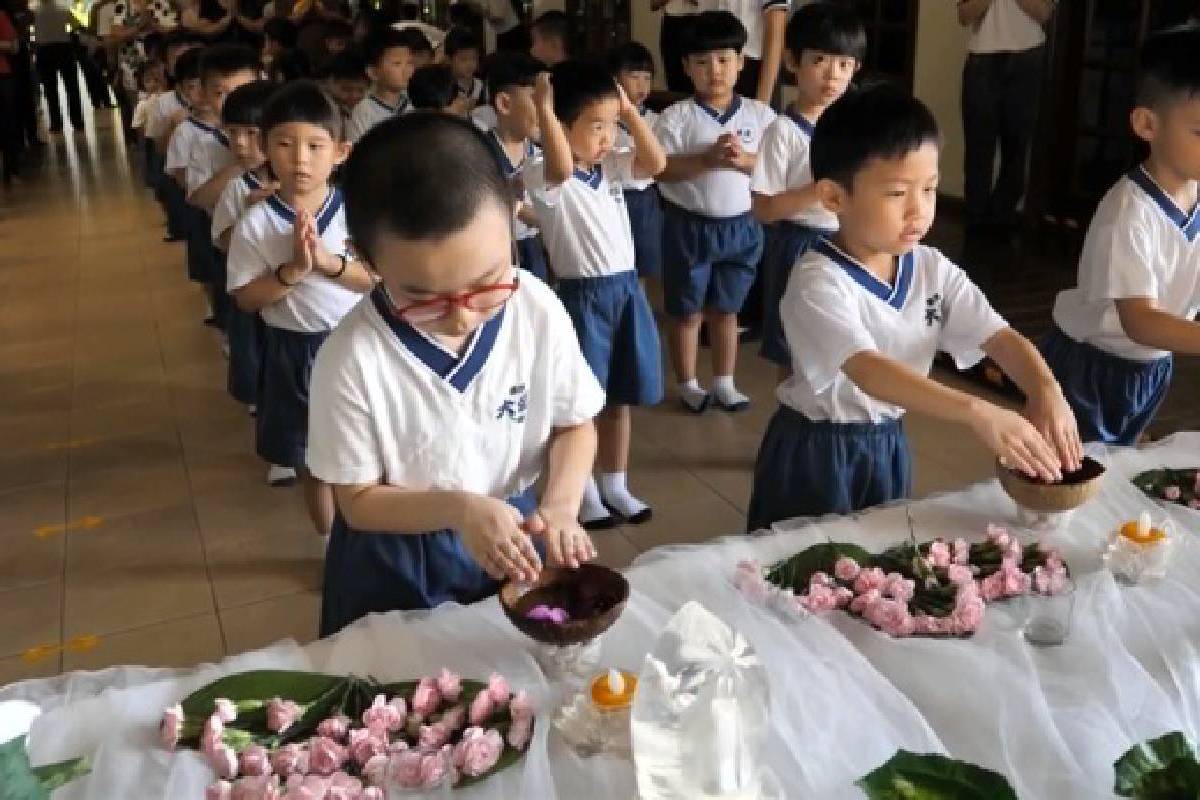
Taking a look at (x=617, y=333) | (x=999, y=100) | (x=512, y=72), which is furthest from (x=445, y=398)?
(x=999, y=100)

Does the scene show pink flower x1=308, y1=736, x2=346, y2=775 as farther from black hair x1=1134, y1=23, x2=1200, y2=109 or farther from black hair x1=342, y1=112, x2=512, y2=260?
black hair x1=1134, y1=23, x2=1200, y2=109

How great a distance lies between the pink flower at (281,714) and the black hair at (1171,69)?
159cm

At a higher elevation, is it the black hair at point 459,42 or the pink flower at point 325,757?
the black hair at point 459,42

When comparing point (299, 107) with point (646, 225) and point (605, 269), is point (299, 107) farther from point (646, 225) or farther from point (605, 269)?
point (646, 225)

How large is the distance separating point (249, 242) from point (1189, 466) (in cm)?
186

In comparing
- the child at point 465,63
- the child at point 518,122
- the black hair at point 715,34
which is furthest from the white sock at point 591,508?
the child at point 465,63

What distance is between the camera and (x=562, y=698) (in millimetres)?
1068

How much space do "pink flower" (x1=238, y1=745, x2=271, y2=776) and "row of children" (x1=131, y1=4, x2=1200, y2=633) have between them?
0.30 m

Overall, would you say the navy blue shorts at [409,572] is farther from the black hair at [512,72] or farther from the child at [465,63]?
the child at [465,63]

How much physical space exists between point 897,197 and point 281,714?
1004 millimetres

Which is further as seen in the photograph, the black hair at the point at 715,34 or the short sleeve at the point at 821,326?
the black hair at the point at 715,34

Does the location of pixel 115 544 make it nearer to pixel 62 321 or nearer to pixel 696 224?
pixel 696 224

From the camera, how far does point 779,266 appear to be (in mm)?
3090

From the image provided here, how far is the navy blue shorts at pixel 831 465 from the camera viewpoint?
174 centimetres
